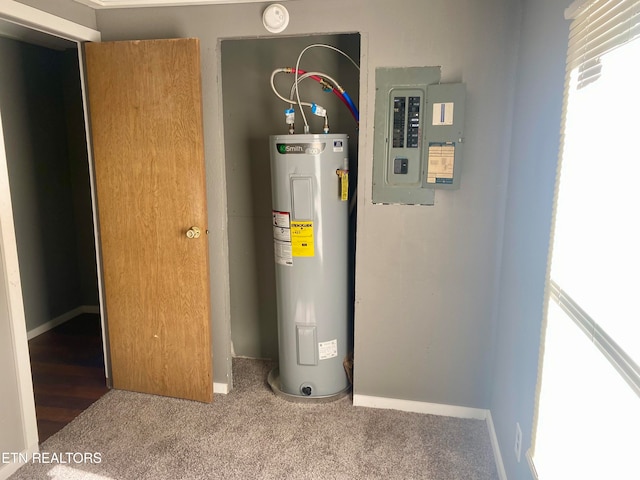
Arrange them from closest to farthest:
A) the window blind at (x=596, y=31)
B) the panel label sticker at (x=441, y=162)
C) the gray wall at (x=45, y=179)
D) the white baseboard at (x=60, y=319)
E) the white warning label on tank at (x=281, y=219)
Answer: the window blind at (x=596, y=31), the panel label sticker at (x=441, y=162), the white warning label on tank at (x=281, y=219), the gray wall at (x=45, y=179), the white baseboard at (x=60, y=319)

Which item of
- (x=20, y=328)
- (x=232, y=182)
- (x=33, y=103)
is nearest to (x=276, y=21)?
(x=232, y=182)

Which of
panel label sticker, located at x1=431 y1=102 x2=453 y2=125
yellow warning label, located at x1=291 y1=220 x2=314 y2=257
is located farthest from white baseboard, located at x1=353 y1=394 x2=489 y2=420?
panel label sticker, located at x1=431 y1=102 x2=453 y2=125

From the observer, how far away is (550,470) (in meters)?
1.32

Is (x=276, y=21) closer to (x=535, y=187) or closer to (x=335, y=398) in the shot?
(x=535, y=187)

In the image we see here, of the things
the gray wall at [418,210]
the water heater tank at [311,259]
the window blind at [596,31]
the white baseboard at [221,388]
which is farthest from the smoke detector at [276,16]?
the white baseboard at [221,388]

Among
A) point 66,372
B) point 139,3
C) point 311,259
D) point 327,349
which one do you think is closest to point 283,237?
point 311,259

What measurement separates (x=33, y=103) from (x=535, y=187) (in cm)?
358

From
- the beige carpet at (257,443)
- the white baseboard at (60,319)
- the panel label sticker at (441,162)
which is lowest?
the beige carpet at (257,443)

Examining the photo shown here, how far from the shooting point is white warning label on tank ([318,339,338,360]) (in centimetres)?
254

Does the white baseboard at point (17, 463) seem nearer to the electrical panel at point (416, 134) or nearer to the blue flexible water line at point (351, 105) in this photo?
the electrical panel at point (416, 134)

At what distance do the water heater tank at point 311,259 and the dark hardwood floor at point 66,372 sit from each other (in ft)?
3.88

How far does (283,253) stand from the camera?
246cm

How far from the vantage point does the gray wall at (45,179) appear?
328 cm

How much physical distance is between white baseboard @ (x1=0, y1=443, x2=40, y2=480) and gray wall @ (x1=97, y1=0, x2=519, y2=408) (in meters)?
1.01
